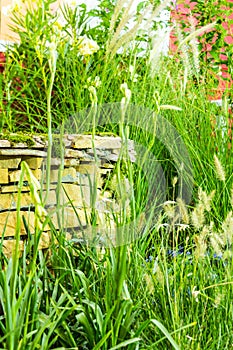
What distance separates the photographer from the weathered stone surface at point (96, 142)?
7.67 ft

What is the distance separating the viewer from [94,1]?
164 inches

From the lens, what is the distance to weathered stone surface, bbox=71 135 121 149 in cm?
234

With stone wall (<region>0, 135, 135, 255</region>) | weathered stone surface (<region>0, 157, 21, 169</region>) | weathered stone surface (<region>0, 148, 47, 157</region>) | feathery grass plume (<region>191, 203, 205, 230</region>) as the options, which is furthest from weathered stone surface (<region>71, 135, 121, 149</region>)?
feathery grass plume (<region>191, 203, 205, 230</region>)

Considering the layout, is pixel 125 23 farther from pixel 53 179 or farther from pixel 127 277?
pixel 127 277

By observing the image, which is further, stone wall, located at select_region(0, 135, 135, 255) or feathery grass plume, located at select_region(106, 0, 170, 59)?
stone wall, located at select_region(0, 135, 135, 255)

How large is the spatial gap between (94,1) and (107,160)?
2.11 metres

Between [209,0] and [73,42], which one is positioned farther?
[209,0]

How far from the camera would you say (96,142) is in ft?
7.77

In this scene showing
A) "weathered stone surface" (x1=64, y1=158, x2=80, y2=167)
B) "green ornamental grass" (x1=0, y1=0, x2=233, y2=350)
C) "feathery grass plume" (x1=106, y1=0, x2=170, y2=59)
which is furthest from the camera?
"weathered stone surface" (x1=64, y1=158, x2=80, y2=167)

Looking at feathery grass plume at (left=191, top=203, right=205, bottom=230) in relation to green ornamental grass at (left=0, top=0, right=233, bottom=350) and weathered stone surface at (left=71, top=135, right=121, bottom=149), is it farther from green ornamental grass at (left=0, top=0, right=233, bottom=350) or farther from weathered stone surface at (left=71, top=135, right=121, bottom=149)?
weathered stone surface at (left=71, top=135, right=121, bottom=149)

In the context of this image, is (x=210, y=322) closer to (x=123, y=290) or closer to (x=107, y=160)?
(x=123, y=290)

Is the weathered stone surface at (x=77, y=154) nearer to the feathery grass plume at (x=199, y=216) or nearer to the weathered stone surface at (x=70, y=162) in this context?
the weathered stone surface at (x=70, y=162)

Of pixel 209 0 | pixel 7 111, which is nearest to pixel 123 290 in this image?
pixel 7 111

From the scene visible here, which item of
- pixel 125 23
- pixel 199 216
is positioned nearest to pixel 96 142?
pixel 125 23
